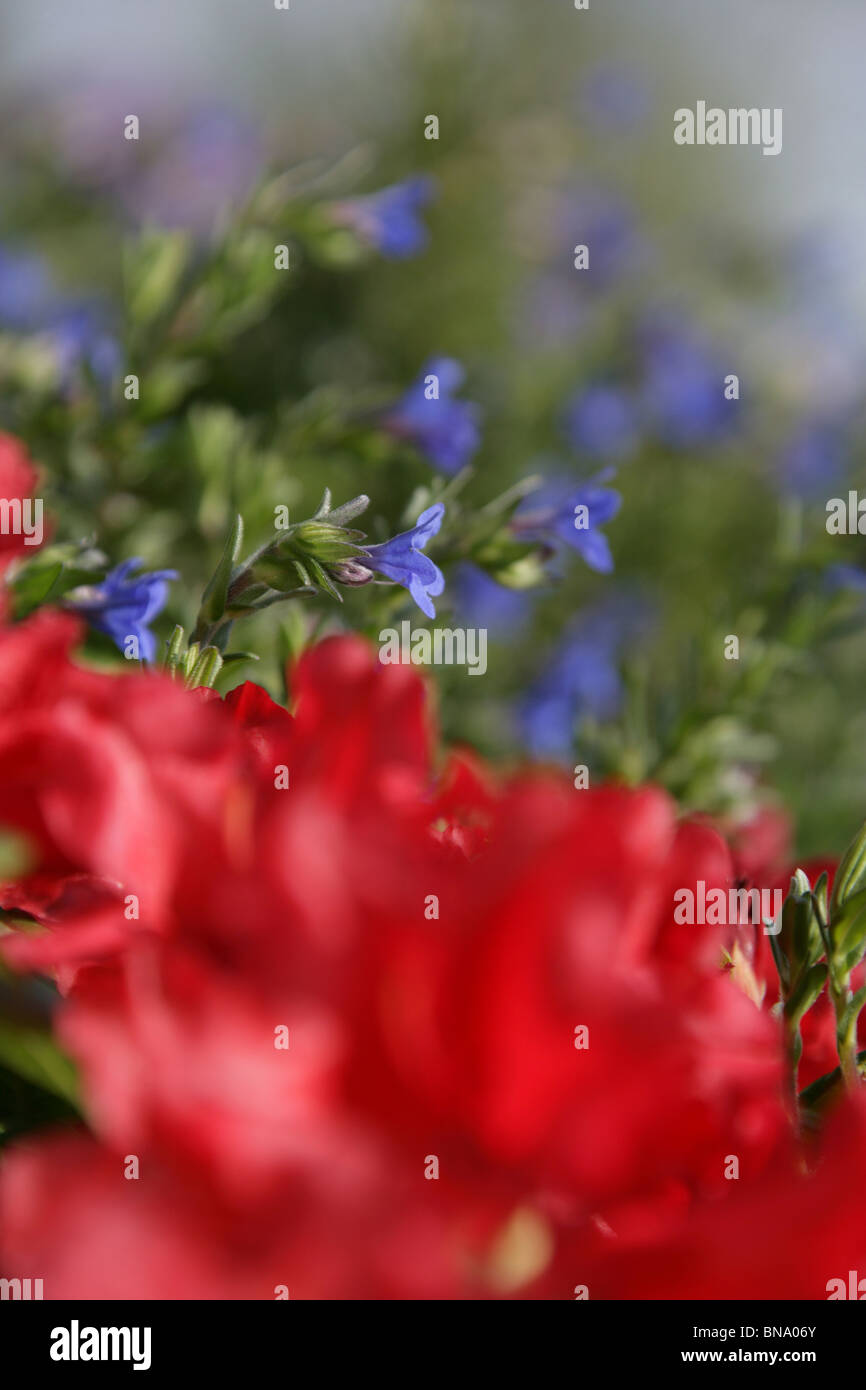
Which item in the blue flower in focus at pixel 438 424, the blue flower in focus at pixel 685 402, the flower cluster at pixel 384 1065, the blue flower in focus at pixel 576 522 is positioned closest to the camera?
the flower cluster at pixel 384 1065

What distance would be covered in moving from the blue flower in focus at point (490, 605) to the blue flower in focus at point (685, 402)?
0.28m

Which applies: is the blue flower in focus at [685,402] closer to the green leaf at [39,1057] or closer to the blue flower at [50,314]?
the blue flower at [50,314]

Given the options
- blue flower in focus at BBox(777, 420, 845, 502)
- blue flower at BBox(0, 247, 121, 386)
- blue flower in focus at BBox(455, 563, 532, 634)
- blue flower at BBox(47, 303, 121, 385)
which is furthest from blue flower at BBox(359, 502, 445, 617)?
blue flower in focus at BBox(777, 420, 845, 502)

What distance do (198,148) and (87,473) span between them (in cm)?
127

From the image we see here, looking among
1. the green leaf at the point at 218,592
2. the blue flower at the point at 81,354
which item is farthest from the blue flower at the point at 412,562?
the blue flower at the point at 81,354

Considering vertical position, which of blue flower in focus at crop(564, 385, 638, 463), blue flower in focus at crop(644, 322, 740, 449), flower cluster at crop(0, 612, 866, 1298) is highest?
blue flower in focus at crop(644, 322, 740, 449)

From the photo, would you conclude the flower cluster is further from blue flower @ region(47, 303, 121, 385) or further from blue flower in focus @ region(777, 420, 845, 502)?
blue flower in focus @ region(777, 420, 845, 502)

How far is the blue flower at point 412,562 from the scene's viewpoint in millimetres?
312

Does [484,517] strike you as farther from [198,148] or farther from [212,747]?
[198,148]

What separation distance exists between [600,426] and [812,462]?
33 cm

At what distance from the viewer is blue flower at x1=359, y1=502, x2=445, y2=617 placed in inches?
12.3

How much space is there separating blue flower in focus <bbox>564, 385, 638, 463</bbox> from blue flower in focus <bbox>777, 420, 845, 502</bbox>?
0.65ft

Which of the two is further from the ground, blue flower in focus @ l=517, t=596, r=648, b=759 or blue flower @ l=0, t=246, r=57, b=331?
blue flower @ l=0, t=246, r=57, b=331

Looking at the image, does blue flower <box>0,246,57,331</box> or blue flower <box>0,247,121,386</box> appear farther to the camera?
blue flower <box>0,246,57,331</box>
